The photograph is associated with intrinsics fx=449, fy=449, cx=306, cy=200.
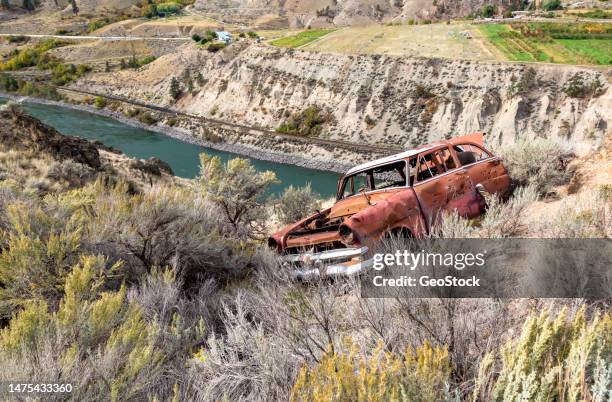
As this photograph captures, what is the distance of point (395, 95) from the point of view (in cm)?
5088

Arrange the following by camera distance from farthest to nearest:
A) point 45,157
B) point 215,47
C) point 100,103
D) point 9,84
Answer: point 9,84, point 215,47, point 100,103, point 45,157

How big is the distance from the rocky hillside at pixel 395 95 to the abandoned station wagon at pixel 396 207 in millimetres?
25427

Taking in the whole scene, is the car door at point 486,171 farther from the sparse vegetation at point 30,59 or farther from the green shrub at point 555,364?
the sparse vegetation at point 30,59

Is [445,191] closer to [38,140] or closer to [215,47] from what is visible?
[38,140]

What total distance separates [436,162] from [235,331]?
17.7 feet

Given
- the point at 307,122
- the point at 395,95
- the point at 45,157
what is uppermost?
the point at 45,157

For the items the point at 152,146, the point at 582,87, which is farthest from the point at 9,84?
the point at 582,87

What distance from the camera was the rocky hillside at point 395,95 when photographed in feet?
134

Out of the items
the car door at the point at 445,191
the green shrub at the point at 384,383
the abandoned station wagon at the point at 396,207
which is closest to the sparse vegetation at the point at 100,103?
the abandoned station wagon at the point at 396,207

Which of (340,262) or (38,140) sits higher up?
(38,140)

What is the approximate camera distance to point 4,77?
271 ft

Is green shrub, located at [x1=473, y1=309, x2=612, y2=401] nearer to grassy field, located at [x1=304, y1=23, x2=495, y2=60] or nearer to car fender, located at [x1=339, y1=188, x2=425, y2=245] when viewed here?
car fender, located at [x1=339, y1=188, x2=425, y2=245]

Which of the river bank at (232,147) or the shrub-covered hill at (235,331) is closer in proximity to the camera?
the shrub-covered hill at (235,331)

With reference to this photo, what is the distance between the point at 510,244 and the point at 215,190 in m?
11.2
